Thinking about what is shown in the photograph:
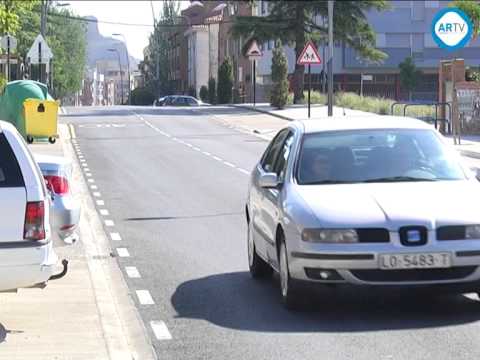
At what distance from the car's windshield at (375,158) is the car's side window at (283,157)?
22cm

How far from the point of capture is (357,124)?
10203 millimetres

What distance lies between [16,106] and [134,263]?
19518 mm

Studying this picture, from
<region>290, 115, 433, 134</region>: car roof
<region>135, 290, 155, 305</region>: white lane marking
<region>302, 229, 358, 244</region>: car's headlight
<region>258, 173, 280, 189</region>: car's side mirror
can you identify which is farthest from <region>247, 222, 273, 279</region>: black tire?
<region>302, 229, 358, 244</region>: car's headlight

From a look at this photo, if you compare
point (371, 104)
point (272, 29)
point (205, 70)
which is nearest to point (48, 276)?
point (371, 104)

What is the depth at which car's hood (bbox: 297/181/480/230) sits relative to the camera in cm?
855

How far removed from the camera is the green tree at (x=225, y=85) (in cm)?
7238

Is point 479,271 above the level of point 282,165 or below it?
below

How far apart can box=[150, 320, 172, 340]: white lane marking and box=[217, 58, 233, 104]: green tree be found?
63500 millimetres

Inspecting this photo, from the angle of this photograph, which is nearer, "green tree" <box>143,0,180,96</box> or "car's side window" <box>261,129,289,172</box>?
"car's side window" <box>261,129,289,172</box>

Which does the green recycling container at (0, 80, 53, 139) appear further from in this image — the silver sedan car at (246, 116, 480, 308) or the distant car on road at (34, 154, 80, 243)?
the silver sedan car at (246, 116, 480, 308)

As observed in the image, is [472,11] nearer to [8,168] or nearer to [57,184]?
[57,184]

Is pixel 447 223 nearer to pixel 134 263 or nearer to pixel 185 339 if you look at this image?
pixel 185 339

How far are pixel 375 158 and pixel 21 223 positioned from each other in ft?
11.0

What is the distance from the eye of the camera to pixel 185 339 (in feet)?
27.2
